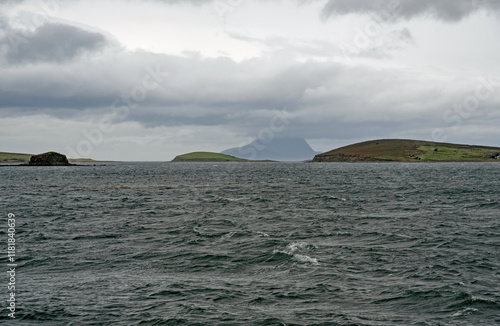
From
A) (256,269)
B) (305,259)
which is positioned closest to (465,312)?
(305,259)

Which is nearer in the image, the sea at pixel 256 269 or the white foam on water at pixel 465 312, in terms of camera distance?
→ the white foam on water at pixel 465 312

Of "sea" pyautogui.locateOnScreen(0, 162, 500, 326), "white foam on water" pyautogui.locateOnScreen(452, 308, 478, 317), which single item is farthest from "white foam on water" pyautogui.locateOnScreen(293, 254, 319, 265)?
"white foam on water" pyautogui.locateOnScreen(452, 308, 478, 317)

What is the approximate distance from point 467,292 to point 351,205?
36.4m

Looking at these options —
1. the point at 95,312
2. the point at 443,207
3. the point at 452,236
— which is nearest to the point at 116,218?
the point at 95,312

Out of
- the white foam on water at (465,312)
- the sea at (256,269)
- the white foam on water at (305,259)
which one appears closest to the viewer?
the white foam on water at (465,312)

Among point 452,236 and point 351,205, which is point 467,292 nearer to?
point 452,236

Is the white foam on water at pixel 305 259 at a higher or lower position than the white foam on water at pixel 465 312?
higher

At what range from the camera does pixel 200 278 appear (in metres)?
21.9

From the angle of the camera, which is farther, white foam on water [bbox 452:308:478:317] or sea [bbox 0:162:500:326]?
sea [bbox 0:162:500:326]

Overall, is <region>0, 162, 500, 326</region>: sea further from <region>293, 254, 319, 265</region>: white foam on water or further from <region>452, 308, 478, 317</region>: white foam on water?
<region>452, 308, 478, 317</region>: white foam on water

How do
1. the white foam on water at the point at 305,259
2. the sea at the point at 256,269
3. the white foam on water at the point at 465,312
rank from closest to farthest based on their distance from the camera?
the white foam on water at the point at 465,312, the sea at the point at 256,269, the white foam on water at the point at 305,259

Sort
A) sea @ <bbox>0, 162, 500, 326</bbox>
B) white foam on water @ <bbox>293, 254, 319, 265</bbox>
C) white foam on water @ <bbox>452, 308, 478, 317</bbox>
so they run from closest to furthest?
white foam on water @ <bbox>452, 308, 478, 317</bbox>, sea @ <bbox>0, 162, 500, 326</bbox>, white foam on water @ <bbox>293, 254, 319, 265</bbox>

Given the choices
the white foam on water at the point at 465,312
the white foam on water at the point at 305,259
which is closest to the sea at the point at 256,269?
the white foam on water at the point at 305,259

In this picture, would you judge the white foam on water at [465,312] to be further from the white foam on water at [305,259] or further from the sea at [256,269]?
the white foam on water at [305,259]
